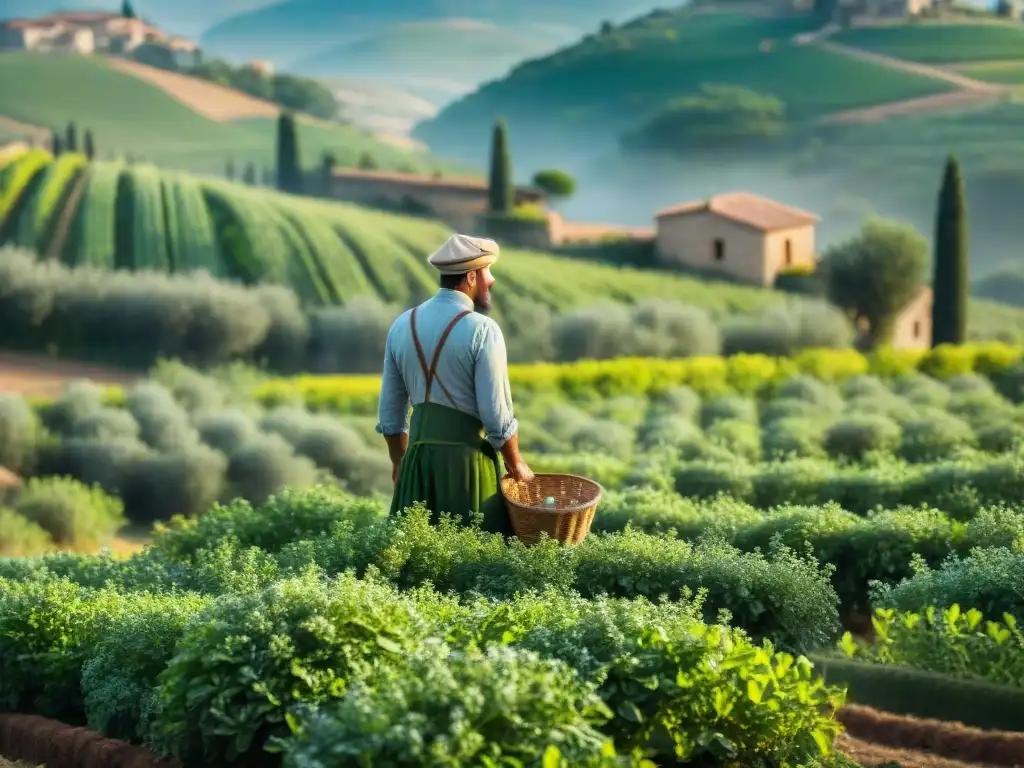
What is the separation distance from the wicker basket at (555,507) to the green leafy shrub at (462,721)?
235cm

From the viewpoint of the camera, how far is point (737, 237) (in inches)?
1460

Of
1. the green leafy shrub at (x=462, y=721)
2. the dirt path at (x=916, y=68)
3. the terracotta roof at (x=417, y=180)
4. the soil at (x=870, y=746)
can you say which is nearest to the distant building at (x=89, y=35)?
the terracotta roof at (x=417, y=180)

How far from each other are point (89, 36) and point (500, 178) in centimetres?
1114

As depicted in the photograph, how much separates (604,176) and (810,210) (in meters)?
6.24

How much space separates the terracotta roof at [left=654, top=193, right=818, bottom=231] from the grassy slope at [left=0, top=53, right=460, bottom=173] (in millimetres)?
9546

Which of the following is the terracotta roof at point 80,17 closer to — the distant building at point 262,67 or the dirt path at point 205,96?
the dirt path at point 205,96

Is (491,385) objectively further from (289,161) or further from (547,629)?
(289,161)

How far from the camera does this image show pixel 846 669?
28.1ft

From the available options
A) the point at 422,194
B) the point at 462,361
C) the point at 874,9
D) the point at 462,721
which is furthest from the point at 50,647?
the point at 874,9

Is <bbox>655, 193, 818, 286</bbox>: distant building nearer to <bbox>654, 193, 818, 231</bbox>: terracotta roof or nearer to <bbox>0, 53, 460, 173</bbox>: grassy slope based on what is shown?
<bbox>654, 193, 818, 231</bbox>: terracotta roof

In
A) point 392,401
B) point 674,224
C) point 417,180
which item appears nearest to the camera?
point 392,401

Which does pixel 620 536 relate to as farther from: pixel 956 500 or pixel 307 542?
pixel 956 500

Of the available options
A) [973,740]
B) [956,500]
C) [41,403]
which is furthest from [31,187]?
[973,740]

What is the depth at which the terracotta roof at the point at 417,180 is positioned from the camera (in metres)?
38.5
